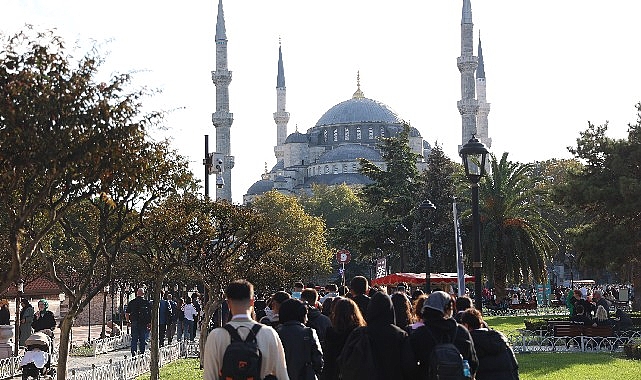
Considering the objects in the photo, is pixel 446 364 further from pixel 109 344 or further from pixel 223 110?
pixel 223 110

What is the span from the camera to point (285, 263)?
117 ft

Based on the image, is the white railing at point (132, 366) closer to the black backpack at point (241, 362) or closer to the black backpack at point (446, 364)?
the black backpack at point (446, 364)

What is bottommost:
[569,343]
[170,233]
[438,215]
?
[569,343]

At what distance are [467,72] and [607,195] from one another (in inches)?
2003

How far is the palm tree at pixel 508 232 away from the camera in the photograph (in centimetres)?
3619

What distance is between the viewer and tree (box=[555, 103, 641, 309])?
2805 centimetres

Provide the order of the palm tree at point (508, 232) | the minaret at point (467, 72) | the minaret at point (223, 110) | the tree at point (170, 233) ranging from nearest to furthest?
the tree at point (170, 233) → the palm tree at point (508, 232) → the minaret at point (467, 72) → the minaret at point (223, 110)

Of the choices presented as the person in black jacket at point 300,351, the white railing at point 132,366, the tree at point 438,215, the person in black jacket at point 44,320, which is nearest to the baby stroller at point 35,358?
the white railing at point 132,366

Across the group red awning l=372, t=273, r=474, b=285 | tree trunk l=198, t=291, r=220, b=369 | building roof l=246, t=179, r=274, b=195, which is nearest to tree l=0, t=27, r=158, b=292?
tree trunk l=198, t=291, r=220, b=369

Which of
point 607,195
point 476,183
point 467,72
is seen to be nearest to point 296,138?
point 467,72

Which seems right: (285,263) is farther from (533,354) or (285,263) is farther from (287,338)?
(287,338)

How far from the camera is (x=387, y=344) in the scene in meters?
7.01

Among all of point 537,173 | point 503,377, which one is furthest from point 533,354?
point 537,173

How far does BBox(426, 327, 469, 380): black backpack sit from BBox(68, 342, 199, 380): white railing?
27.5 feet
